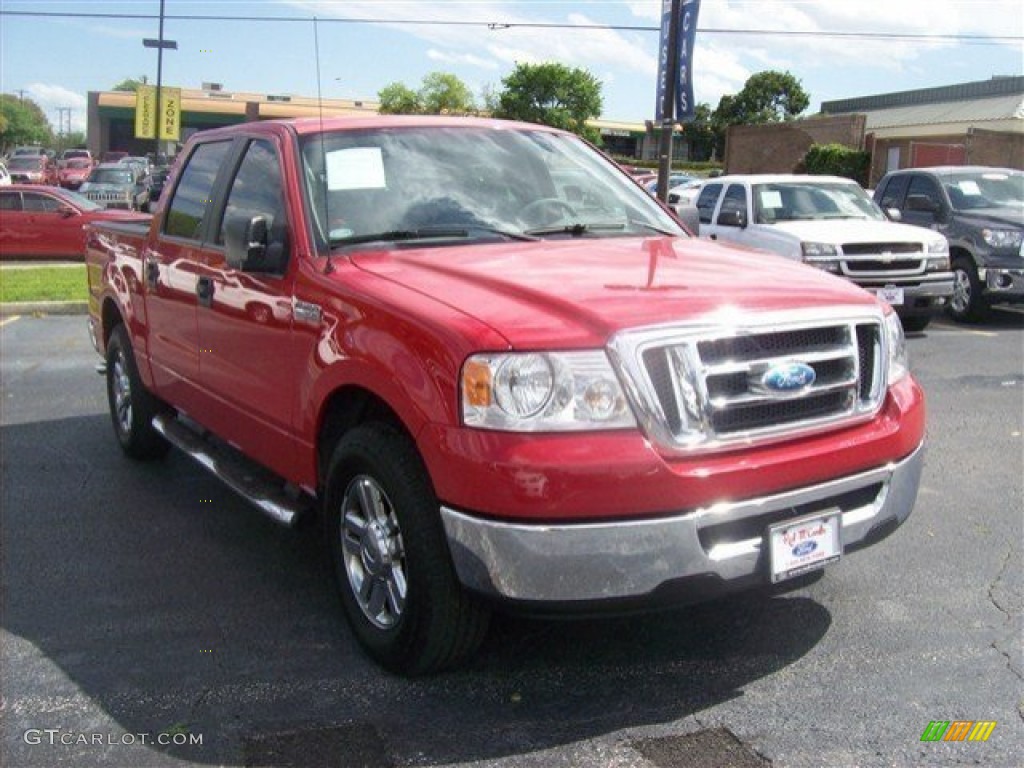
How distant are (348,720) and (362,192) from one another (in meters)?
2.04

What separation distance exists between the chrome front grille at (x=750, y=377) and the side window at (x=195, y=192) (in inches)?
110

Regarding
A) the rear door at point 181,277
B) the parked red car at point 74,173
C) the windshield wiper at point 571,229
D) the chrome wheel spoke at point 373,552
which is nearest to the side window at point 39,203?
the rear door at point 181,277

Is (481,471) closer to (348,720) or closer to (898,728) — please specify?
(348,720)

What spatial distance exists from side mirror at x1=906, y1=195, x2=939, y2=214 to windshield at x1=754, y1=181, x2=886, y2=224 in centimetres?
76

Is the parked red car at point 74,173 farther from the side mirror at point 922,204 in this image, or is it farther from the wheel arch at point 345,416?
the wheel arch at point 345,416

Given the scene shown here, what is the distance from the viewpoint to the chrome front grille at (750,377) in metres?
2.99

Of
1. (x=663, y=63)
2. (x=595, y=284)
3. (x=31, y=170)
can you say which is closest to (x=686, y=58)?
(x=663, y=63)

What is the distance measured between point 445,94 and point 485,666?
68.4m

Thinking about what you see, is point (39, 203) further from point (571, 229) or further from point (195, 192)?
point (571, 229)

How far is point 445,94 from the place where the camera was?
6881 cm

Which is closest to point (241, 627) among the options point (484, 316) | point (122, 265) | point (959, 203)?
point (484, 316)

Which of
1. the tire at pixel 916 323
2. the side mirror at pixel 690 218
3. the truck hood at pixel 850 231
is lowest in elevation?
the tire at pixel 916 323

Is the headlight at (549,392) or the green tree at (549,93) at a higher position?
the green tree at (549,93)

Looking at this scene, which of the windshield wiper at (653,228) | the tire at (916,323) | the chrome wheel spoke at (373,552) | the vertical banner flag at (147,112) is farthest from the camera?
the vertical banner flag at (147,112)
